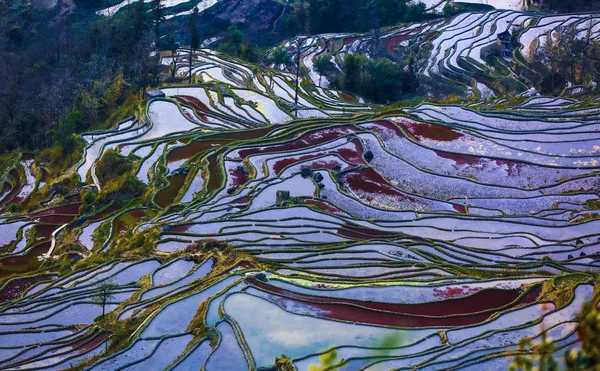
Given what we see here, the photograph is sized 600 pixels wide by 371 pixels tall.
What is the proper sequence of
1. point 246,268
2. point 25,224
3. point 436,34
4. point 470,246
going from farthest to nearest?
1. point 436,34
2. point 25,224
3. point 470,246
4. point 246,268

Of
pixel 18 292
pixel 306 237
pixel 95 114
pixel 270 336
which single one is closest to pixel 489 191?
pixel 306 237

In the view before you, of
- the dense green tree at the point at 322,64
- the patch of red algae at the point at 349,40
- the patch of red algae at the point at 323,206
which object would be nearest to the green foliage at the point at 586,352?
the patch of red algae at the point at 323,206

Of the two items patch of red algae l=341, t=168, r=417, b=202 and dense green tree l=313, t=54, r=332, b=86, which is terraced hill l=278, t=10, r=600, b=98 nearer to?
dense green tree l=313, t=54, r=332, b=86

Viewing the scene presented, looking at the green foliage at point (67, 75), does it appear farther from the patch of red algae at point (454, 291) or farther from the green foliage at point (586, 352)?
the green foliage at point (586, 352)

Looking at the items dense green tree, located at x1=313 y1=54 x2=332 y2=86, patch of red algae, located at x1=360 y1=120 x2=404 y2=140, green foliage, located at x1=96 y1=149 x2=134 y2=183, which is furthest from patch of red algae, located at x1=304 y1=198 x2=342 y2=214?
dense green tree, located at x1=313 y1=54 x2=332 y2=86

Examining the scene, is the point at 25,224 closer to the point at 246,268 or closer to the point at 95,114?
the point at 246,268
